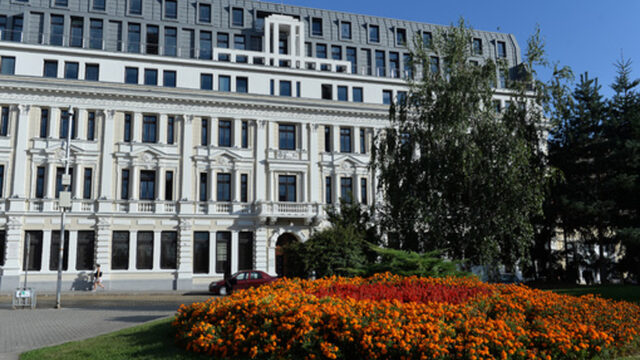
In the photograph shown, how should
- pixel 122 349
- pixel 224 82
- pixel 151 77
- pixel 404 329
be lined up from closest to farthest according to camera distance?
pixel 404 329 → pixel 122 349 → pixel 151 77 → pixel 224 82

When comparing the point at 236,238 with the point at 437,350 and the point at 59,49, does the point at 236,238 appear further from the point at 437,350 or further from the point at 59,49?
the point at 437,350

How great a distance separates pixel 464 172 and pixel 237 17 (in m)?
28.2

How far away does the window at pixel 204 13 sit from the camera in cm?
4342

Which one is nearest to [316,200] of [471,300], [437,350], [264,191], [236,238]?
[264,191]

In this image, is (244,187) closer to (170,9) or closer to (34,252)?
(34,252)

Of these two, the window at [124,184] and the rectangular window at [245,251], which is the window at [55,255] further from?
the rectangular window at [245,251]

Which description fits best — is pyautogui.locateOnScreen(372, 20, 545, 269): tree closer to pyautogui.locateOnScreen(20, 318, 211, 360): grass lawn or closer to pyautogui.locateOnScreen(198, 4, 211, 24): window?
pyautogui.locateOnScreen(20, 318, 211, 360): grass lawn

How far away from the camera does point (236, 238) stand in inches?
1571

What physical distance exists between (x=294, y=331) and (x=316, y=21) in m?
41.3

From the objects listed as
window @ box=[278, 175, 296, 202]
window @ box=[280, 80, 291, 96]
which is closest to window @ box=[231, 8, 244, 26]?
window @ box=[280, 80, 291, 96]

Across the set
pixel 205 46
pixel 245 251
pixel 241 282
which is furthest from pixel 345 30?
pixel 241 282

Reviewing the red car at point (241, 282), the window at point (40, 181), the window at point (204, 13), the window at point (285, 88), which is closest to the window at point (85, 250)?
the window at point (40, 181)

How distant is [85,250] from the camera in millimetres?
36969

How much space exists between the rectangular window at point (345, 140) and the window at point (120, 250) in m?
18.4
